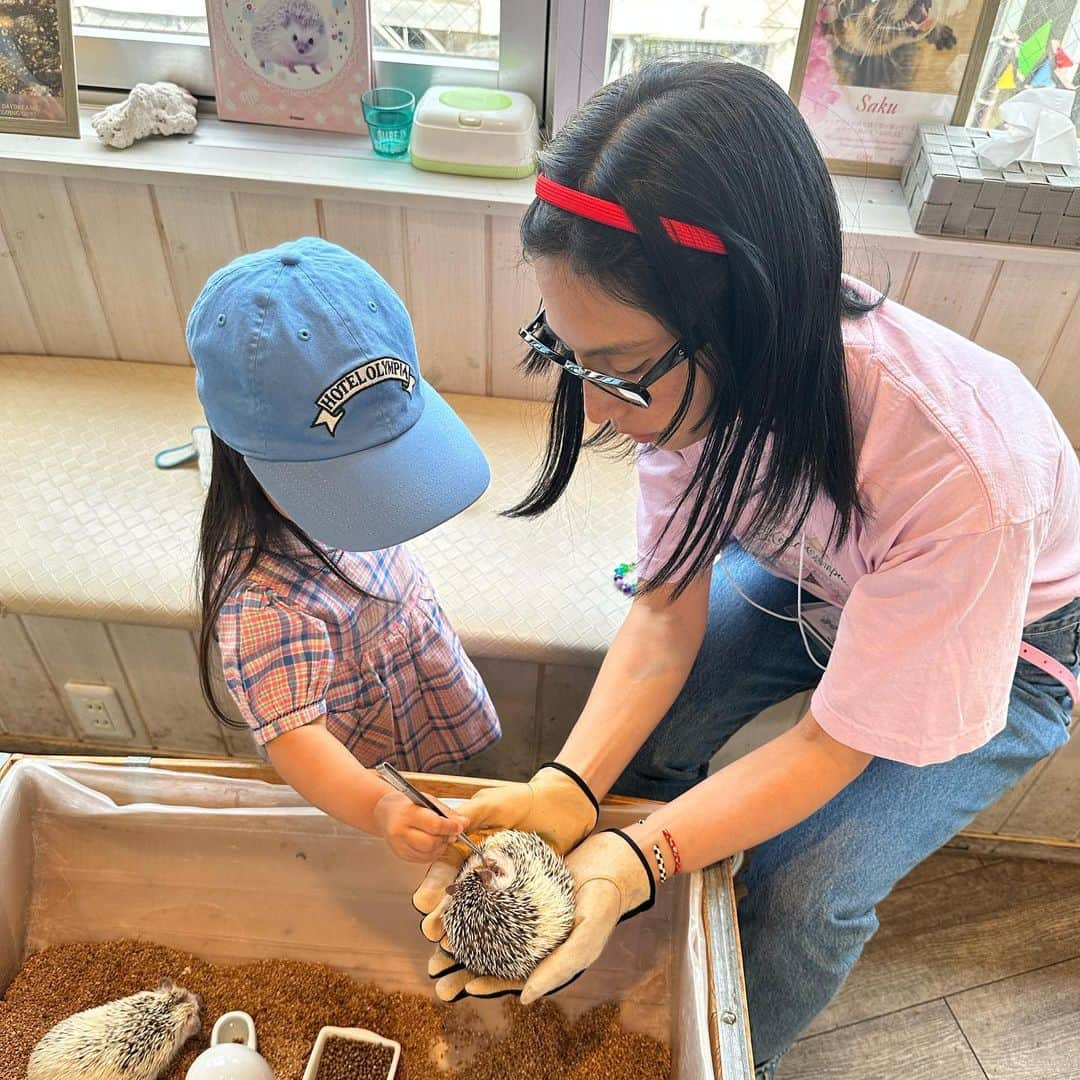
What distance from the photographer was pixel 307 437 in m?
0.81

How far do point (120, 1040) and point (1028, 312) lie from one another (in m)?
1.50

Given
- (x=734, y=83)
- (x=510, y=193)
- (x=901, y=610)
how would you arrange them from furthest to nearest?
(x=510, y=193) < (x=901, y=610) < (x=734, y=83)

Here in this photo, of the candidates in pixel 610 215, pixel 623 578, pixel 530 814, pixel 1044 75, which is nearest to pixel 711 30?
pixel 1044 75

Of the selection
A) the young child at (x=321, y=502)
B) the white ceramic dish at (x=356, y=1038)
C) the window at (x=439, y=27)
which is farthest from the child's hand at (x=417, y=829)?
the window at (x=439, y=27)

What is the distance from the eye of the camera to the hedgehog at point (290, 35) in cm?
140

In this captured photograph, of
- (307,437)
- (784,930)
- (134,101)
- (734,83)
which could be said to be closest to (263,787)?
(307,437)

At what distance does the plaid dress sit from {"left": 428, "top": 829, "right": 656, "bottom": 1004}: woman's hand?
282 mm

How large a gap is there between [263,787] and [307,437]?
1.39 feet

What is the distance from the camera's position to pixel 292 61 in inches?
57.4

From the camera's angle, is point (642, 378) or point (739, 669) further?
point (739, 669)

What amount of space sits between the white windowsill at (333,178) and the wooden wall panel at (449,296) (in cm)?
4

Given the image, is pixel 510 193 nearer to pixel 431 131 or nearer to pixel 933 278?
pixel 431 131

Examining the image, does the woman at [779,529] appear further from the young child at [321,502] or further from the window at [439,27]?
the window at [439,27]

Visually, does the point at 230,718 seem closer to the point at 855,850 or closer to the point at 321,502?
the point at 321,502
